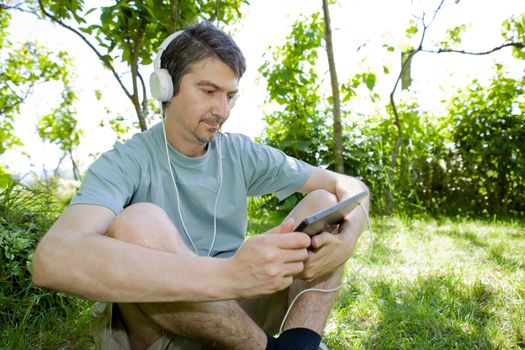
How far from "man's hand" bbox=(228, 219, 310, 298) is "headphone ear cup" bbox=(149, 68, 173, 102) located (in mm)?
909

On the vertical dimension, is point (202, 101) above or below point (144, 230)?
above

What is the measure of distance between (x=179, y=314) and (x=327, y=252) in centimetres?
53

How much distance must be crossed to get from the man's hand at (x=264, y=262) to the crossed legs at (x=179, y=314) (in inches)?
8.1

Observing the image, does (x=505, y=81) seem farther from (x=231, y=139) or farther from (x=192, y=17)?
(x=231, y=139)

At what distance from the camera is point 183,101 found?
2.03 meters

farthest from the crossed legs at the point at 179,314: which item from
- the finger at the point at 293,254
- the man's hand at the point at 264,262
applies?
the finger at the point at 293,254

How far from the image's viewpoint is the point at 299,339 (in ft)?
5.32

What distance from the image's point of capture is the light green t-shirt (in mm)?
1704

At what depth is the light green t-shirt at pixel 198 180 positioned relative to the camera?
1.70m

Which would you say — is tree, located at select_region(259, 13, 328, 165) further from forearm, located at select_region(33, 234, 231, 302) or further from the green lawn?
forearm, located at select_region(33, 234, 231, 302)

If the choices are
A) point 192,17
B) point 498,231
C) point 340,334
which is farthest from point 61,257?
point 498,231

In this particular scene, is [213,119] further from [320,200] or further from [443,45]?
[443,45]

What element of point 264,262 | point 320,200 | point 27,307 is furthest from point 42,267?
point 27,307

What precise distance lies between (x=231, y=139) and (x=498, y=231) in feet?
10.7
